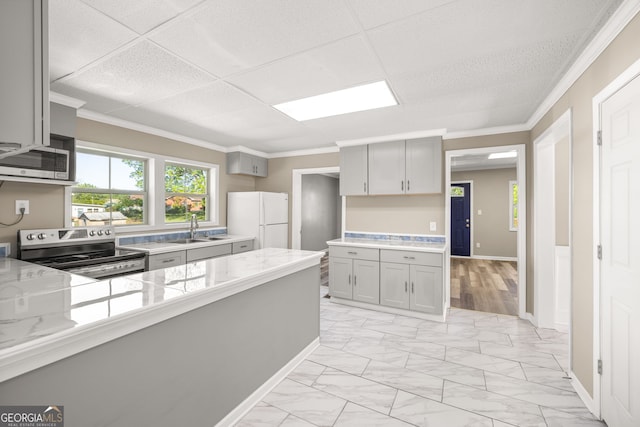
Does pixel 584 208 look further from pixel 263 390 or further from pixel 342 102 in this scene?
pixel 263 390

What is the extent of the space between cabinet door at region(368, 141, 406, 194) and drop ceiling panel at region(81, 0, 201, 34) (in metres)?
3.09

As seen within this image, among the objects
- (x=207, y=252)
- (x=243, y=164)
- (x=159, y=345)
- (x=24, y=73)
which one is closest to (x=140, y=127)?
(x=243, y=164)

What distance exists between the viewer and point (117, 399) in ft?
3.79

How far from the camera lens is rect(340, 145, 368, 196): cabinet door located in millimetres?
4301

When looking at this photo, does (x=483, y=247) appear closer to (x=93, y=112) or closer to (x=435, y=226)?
(x=435, y=226)

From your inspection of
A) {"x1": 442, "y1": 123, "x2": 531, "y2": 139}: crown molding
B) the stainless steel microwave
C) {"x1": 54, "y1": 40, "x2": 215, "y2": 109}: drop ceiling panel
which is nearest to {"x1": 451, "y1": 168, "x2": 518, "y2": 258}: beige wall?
{"x1": 442, "y1": 123, "x2": 531, "y2": 139}: crown molding

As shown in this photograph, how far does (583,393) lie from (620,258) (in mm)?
1114

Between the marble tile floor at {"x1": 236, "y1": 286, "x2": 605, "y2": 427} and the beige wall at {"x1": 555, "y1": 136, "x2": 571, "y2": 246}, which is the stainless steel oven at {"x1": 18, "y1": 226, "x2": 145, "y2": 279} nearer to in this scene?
the marble tile floor at {"x1": 236, "y1": 286, "x2": 605, "y2": 427}

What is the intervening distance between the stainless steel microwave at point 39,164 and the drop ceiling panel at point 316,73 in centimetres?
179

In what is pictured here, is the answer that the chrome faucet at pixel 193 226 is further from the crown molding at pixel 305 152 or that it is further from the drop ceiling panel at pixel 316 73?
the drop ceiling panel at pixel 316 73

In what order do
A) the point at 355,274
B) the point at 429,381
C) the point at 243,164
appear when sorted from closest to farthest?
the point at 429,381 < the point at 355,274 < the point at 243,164

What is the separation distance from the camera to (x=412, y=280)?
3656 mm

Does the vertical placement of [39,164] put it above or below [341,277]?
above

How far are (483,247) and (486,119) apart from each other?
5.29m
